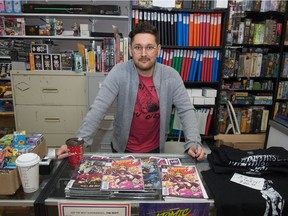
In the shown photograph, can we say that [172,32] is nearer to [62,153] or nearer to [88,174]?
[62,153]

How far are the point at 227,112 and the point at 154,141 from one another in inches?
75.7

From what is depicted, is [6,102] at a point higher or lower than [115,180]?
lower

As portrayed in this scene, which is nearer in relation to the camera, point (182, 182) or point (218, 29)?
point (182, 182)

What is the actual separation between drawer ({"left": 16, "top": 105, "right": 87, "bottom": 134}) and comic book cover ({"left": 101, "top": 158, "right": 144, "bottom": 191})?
1851mm

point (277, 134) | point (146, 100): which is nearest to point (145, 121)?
point (146, 100)

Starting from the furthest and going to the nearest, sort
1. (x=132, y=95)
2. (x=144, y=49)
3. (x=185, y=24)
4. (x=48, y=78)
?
(x=185, y=24)
(x=48, y=78)
(x=132, y=95)
(x=144, y=49)

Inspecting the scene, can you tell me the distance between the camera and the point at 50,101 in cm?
281

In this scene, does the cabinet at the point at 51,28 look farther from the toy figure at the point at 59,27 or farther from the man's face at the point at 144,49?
the man's face at the point at 144,49

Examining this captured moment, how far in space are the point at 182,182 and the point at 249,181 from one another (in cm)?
27

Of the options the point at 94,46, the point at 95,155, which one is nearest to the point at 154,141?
the point at 95,155

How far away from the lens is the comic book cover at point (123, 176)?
0.91m

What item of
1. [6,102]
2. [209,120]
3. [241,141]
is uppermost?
[6,102]

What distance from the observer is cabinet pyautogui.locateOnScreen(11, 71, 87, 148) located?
9.02 feet

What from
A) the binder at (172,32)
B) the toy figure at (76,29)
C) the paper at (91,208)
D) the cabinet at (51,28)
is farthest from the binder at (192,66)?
the paper at (91,208)
